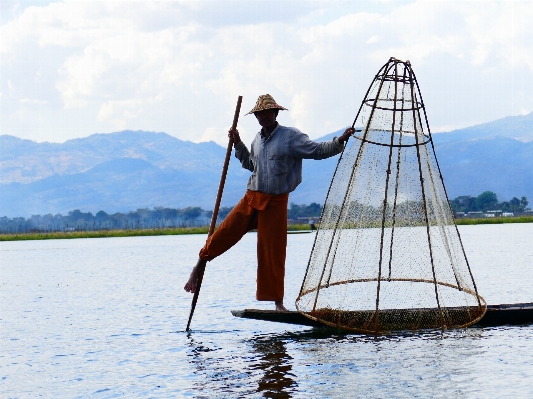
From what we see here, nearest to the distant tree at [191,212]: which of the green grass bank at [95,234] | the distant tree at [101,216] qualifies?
the distant tree at [101,216]

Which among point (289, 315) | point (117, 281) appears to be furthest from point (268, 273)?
point (117, 281)

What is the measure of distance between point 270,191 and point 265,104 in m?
0.82

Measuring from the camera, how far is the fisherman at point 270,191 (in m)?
8.03

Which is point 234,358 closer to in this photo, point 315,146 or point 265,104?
point 315,146

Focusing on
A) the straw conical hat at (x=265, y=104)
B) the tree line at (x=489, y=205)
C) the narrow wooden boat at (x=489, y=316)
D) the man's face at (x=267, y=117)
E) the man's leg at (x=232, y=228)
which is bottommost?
the narrow wooden boat at (x=489, y=316)

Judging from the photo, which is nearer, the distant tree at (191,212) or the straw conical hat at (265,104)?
the straw conical hat at (265,104)

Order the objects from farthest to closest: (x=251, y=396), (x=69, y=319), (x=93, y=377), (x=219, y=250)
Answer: (x=69, y=319) < (x=219, y=250) < (x=93, y=377) < (x=251, y=396)

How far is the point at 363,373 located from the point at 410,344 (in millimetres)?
1262

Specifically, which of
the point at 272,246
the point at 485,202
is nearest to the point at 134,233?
the point at 485,202

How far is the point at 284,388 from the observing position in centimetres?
634

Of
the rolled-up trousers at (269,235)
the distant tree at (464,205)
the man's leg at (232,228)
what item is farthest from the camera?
the distant tree at (464,205)

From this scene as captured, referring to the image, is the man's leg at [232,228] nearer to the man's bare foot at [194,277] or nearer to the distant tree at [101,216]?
the man's bare foot at [194,277]

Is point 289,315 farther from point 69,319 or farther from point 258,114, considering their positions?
point 69,319

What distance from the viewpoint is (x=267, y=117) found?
8055 millimetres
